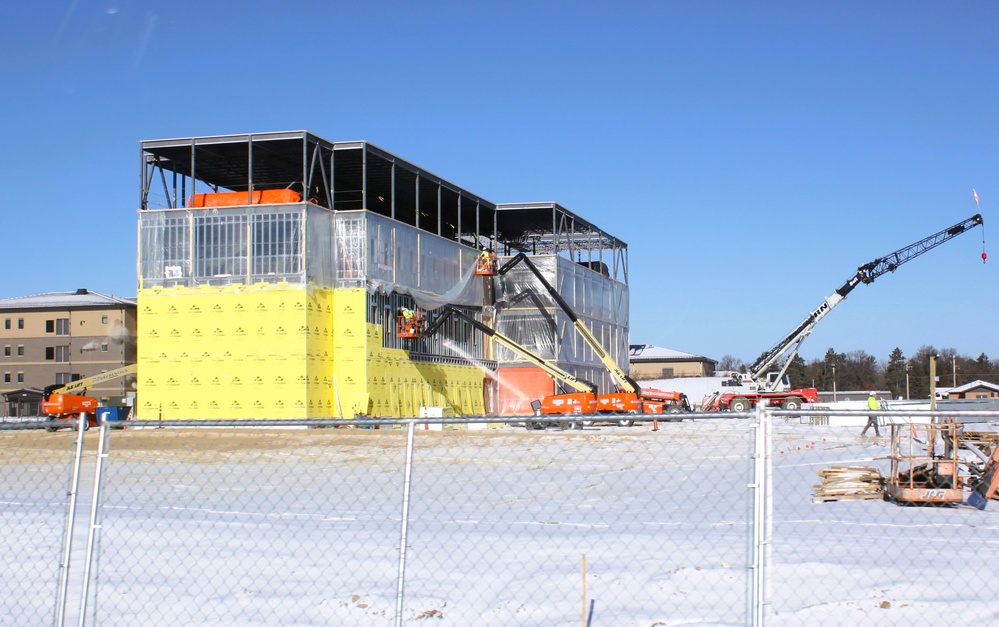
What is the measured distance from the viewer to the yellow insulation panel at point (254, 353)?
152ft

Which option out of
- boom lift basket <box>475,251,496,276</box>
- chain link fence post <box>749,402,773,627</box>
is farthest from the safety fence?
boom lift basket <box>475,251,496,276</box>

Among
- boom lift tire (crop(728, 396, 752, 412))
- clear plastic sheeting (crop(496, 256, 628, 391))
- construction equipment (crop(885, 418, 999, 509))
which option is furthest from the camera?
clear plastic sheeting (crop(496, 256, 628, 391))

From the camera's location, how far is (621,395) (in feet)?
168

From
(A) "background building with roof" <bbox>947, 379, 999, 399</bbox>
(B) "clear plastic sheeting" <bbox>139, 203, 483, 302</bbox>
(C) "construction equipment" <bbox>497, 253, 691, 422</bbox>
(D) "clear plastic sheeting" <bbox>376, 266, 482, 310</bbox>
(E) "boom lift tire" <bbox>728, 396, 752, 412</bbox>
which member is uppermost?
(B) "clear plastic sheeting" <bbox>139, 203, 483, 302</bbox>

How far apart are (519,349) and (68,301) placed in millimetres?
46880

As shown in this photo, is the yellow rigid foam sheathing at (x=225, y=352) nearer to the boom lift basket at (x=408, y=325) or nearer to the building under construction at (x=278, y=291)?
the building under construction at (x=278, y=291)

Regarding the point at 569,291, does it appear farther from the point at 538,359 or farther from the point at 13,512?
the point at 13,512

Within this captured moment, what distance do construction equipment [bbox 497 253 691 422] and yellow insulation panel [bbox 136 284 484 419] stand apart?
34.5 ft

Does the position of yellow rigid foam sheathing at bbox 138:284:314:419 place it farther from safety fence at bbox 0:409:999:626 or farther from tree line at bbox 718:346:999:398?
tree line at bbox 718:346:999:398

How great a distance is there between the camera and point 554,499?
1661 cm

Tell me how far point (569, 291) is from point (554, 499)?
52.8 meters

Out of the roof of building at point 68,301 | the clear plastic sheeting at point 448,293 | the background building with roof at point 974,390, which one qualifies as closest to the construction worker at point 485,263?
the clear plastic sheeting at point 448,293

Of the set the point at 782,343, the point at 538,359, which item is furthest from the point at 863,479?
the point at 782,343

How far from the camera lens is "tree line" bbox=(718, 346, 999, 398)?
13400 centimetres
